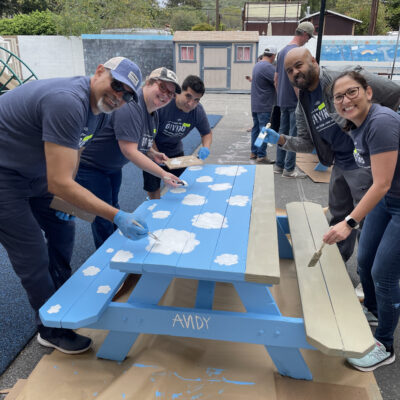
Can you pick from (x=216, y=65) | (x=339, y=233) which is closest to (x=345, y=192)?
(x=339, y=233)

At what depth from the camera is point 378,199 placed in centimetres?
186

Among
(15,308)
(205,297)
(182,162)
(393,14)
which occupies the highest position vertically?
(393,14)

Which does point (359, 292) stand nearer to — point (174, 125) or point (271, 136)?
point (271, 136)

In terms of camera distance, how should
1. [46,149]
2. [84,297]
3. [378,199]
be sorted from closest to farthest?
[46,149]
[378,199]
[84,297]

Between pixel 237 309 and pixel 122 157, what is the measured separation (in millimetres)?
1436

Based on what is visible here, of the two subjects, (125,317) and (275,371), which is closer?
(125,317)

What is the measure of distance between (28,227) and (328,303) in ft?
5.44

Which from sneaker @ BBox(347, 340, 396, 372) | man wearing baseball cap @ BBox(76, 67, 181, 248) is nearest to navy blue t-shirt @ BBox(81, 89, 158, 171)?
man wearing baseball cap @ BBox(76, 67, 181, 248)

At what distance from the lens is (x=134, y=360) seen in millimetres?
2189

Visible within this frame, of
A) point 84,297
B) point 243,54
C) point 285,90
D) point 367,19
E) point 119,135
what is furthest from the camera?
point 367,19

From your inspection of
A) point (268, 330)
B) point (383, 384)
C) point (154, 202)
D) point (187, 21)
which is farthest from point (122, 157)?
point (187, 21)

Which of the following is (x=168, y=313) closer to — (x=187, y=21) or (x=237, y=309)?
(x=237, y=309)

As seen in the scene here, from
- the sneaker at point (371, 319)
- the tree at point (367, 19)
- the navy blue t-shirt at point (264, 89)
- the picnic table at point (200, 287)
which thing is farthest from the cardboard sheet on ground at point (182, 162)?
the tree at point (367, 19)

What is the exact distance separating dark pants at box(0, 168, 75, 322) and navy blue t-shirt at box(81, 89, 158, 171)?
24.4 inches
